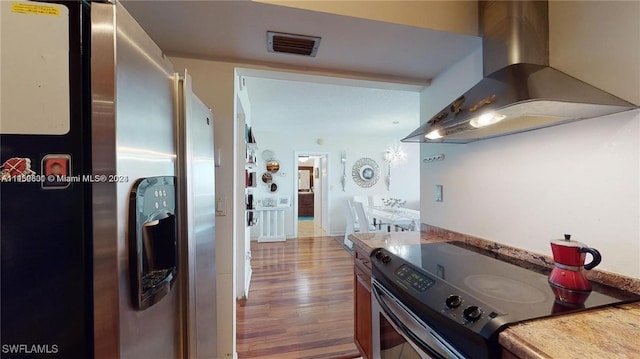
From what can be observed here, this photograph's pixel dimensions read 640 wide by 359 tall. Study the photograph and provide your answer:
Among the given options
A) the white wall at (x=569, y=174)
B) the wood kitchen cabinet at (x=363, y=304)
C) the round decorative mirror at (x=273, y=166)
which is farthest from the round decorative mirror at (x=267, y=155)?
the white wall at (x=569, y=174)

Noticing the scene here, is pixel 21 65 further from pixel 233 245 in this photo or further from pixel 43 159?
pixel 233 245

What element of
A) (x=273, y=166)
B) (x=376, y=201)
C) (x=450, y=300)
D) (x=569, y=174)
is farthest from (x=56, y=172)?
(x=376, y=201)

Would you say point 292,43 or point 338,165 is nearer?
point 292,43

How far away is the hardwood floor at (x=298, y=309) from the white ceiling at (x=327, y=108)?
2.27 metres

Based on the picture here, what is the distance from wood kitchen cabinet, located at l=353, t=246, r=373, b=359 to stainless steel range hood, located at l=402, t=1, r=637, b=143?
87 centimetres

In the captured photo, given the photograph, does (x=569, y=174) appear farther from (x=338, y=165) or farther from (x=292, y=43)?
(x=338, y=165)

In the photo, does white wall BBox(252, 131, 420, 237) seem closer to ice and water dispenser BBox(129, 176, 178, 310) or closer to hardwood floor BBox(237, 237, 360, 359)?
hardwood floor BBox(237, 237, 360, 359)

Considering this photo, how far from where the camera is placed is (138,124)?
0.65 metres

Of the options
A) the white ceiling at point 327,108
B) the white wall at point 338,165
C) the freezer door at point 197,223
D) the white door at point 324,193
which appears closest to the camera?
the freezer door at point 197,223

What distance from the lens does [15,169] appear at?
0.52 meters

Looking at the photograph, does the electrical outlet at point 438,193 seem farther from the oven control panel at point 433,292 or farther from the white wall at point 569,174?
the oven control panel at point 433,292

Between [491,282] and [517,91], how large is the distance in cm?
76

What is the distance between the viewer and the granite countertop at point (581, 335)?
0.63 metres

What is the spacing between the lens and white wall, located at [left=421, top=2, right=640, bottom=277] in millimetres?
986
